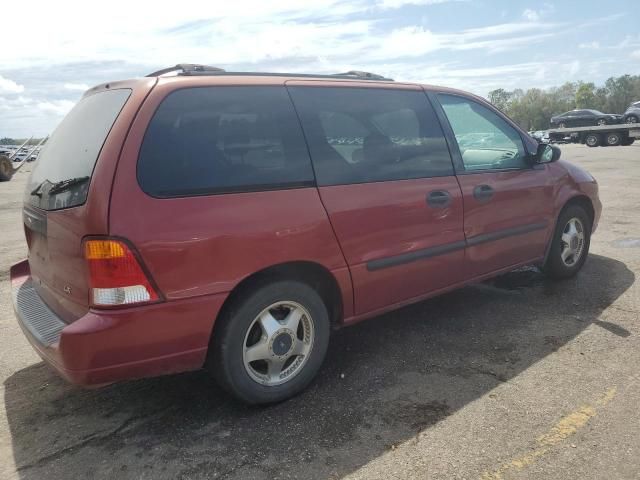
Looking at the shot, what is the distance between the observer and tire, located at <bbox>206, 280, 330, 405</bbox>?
2766 millimetres

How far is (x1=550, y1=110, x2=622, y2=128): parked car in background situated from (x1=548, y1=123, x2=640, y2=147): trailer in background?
0.57 metres

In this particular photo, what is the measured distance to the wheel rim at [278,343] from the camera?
9.50 ft

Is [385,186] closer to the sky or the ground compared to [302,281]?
closer to the sky

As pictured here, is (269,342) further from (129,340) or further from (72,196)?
(72,196)

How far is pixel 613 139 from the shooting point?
29.4 metres

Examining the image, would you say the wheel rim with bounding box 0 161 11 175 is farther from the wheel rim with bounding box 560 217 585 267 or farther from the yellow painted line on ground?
the yellow painted line on ground

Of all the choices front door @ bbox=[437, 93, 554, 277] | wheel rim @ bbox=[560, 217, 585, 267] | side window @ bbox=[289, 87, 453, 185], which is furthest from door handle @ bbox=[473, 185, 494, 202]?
wheel rim @ bbox=[560, 217, 585, 267]

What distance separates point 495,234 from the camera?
13.3 ft

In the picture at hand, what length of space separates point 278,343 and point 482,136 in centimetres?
239

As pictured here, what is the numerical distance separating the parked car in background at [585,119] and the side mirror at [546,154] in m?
29.4

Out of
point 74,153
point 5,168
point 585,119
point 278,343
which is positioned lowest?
point 278,343

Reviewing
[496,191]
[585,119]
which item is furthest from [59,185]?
[585,119]

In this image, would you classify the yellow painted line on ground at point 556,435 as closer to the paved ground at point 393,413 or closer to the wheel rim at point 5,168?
the paved ground at point 393,413

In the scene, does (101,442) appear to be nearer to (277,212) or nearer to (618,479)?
(277,212)
